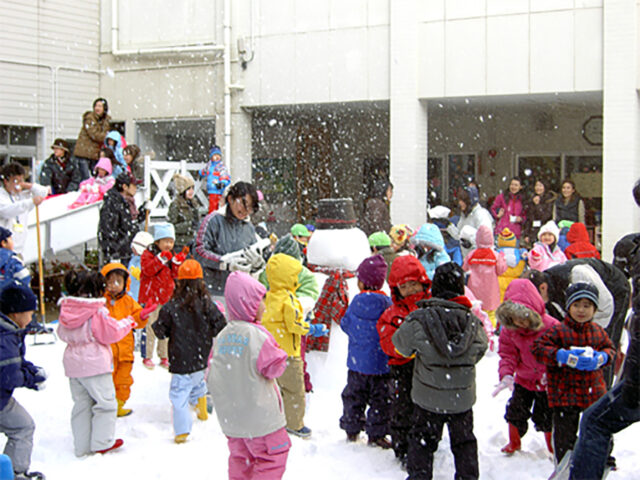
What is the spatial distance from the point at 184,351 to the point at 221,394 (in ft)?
5.02

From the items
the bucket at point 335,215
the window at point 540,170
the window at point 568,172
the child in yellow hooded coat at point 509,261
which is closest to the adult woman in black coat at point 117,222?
Result: the bucket at point 335,215

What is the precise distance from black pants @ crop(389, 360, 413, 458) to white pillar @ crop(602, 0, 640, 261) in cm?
794

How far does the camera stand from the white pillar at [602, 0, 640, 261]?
1141 centimetres

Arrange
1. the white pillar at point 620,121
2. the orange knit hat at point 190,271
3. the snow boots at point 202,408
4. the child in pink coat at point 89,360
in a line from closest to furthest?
the child in pink coat at point 89,360 < the orange knit hat at point 190,271 < the snow boots at point 202,408 < the white pillar at point 620,121

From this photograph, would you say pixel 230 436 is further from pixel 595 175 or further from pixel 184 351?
pixel 595 175

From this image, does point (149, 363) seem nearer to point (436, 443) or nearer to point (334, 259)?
point (334, 259)

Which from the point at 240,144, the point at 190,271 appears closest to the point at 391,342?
the point at 190,271

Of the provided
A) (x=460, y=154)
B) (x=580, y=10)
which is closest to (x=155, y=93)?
(x=460, y=154)

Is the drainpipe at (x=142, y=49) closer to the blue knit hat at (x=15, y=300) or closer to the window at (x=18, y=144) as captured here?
the window at (x=18, y=144)

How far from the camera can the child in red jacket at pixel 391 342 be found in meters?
4.88

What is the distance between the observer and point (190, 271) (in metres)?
5.55

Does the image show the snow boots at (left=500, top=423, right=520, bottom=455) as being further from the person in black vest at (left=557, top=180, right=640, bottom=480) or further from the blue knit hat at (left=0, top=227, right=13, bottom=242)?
the blue knit hat at (left=0, top=227, right=13, bottom=242)

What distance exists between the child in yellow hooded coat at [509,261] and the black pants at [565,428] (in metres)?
4.36

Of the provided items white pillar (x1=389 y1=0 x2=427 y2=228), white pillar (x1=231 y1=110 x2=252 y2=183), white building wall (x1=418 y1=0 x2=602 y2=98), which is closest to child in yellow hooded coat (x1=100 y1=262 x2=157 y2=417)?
white pillar (x1=389 y1=0 x2=427 y2=228)
